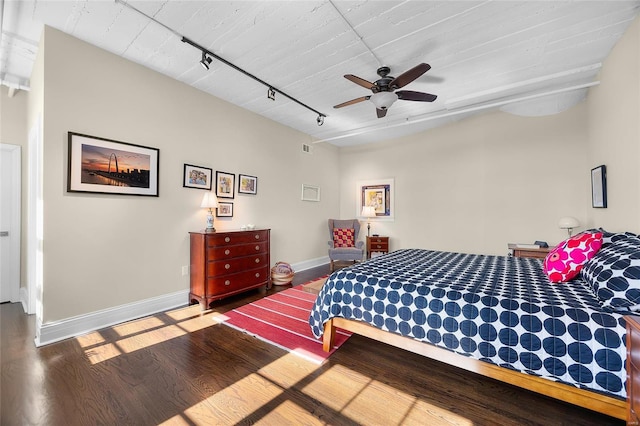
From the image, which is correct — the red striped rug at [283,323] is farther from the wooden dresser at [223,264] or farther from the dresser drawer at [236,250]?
the dresser drawer at [236,250]

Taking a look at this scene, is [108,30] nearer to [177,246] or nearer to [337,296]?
[177,246]

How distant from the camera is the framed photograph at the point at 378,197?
593cm

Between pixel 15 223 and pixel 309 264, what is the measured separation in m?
4.43

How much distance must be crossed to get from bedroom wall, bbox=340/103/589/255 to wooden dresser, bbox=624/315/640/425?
149 inches

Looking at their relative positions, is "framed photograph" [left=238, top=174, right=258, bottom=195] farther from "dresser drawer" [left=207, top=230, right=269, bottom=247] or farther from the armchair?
the armchair

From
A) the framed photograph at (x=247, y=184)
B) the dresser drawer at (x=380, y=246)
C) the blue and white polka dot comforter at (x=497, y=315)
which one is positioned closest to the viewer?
the blue and white polka dot comforter at (x=497, y=315)

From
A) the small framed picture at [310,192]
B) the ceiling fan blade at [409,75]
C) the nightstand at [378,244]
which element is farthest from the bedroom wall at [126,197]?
the ceiling fan blade at [409,75]

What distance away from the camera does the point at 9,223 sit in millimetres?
3289

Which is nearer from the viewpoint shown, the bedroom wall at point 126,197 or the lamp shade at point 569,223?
the bedroom wall at point 126,197

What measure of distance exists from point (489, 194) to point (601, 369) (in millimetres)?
3997

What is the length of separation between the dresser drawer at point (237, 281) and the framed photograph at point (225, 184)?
4.01ft

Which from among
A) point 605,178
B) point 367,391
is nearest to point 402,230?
point 605,178

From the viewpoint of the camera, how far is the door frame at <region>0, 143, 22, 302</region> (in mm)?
3240

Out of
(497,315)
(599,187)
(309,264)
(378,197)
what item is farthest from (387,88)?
(309,264)
